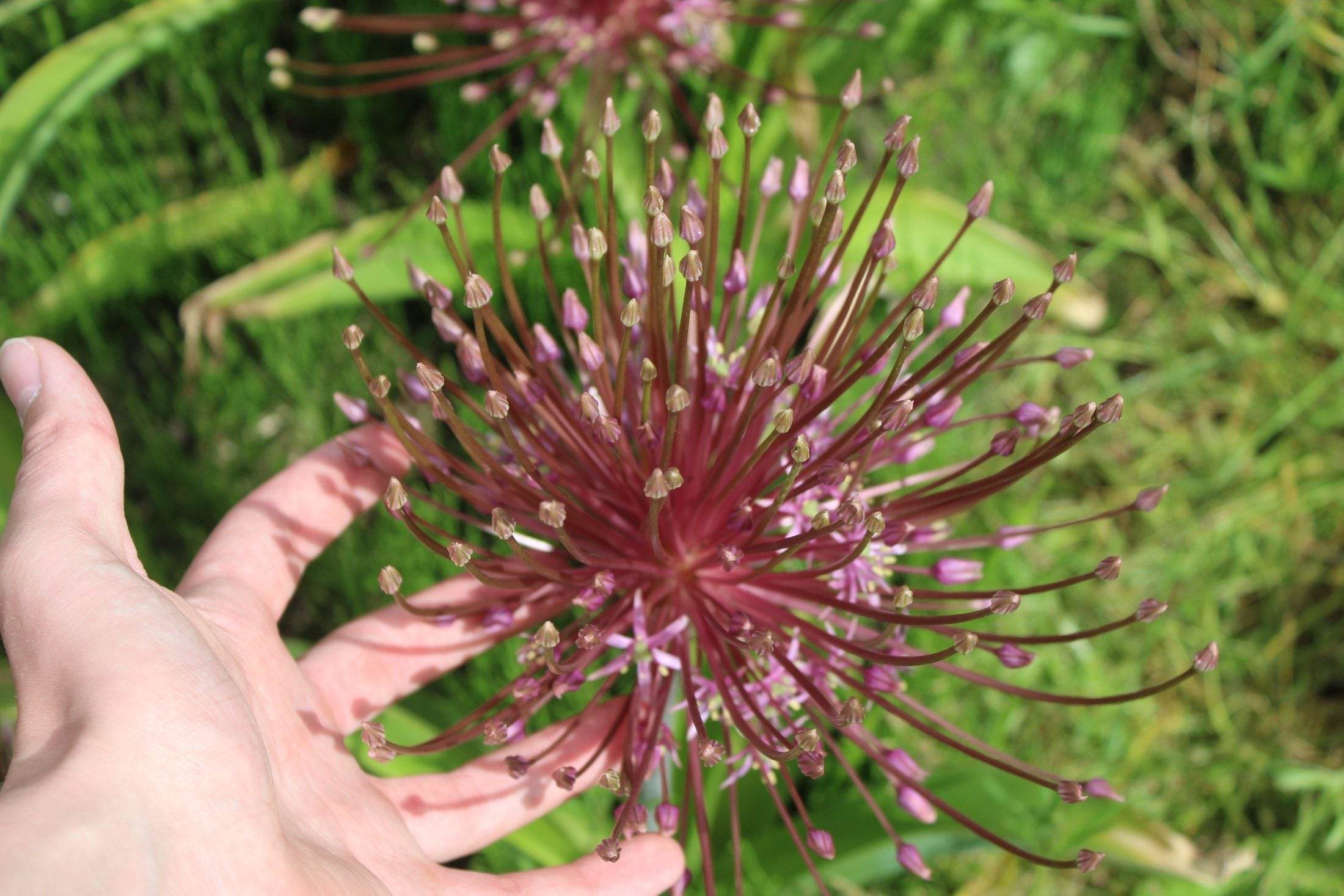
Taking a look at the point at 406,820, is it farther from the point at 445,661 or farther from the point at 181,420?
the point at 181,420

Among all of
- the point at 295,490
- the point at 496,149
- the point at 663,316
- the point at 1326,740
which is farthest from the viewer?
the point at 1326,740

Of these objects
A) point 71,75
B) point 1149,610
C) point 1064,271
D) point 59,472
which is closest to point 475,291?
point 59,472

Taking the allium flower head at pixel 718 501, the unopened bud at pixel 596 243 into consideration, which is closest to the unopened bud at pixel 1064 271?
the allium flower head at pixel 718 501

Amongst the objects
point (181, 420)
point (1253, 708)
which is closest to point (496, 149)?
point (181, 420)

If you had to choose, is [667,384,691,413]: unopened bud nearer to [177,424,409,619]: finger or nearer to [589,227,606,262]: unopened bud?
[589,227,606,262]: unopened bud

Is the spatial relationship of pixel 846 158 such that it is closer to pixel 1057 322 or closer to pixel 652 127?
pixel 652 127

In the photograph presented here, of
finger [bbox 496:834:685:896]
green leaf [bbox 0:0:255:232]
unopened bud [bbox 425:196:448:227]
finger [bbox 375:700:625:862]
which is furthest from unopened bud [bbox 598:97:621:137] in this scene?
green leaf [bbox 0:0:255:232]
